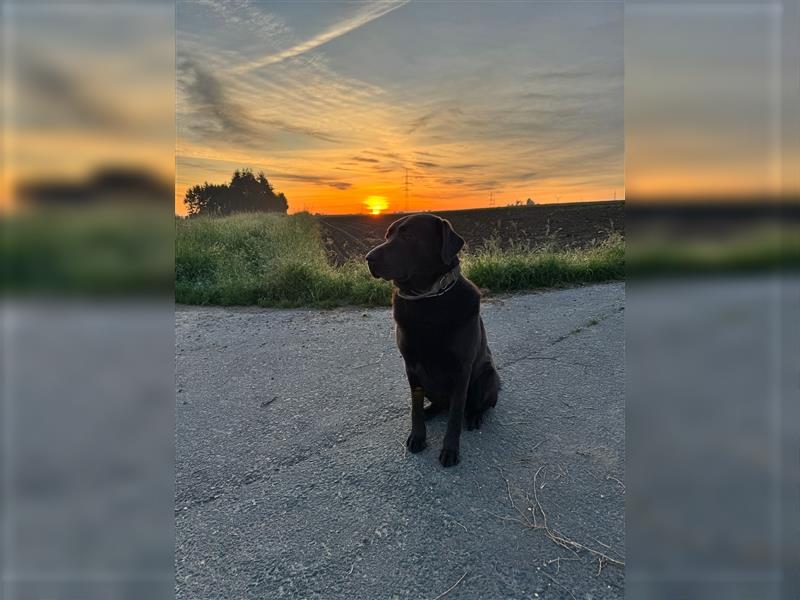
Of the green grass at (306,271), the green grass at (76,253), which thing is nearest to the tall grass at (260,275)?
the green grass at (306,271)

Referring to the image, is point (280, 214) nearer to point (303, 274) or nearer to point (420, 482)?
point (303, 274)

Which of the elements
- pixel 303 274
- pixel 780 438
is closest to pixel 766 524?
pixel 780 438

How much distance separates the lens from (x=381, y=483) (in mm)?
2391

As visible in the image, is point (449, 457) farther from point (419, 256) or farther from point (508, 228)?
point (508, 228)

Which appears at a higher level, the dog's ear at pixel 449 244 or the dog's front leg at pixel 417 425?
the dog's ear at pixel 449 244

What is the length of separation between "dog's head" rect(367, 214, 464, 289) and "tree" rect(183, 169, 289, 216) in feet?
28.1

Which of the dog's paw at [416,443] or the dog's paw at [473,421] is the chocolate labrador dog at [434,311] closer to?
the dog's paw at [416,443]

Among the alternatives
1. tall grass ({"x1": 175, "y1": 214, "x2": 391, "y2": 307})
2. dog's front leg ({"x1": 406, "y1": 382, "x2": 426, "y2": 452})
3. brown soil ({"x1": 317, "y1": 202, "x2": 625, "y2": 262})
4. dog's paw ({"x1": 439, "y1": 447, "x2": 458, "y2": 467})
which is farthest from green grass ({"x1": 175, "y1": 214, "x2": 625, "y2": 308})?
dog's paw ({"x1": 439, "y1": 447, "x2": 458, "y2": 467})

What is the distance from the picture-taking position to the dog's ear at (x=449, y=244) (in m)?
2.54

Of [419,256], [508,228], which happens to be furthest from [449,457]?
[508,228]

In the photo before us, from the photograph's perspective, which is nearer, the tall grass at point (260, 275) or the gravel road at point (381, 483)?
the gravel road at point (381, 483)

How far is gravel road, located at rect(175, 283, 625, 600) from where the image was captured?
5.93 ft

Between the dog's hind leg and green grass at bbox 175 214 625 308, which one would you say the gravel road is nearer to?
the dog's hind leg

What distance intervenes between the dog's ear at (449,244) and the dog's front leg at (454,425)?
71 cm
